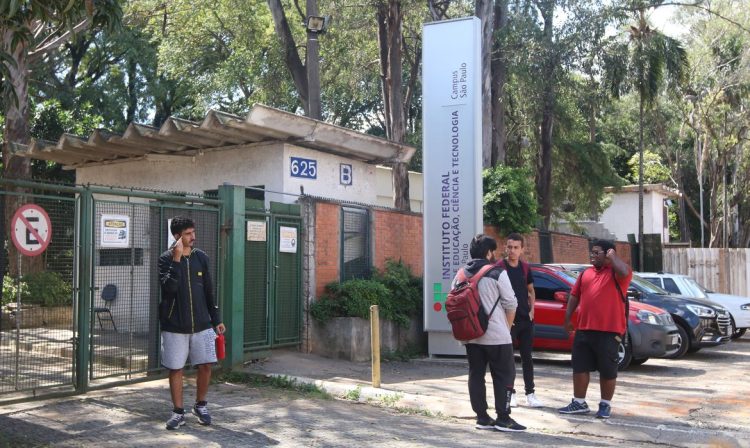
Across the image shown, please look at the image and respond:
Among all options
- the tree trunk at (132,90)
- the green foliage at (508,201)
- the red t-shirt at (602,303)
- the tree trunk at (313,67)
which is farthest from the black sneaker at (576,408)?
the tree trunk at (132,90)

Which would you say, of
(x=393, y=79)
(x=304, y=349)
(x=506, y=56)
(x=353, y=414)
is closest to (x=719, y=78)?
(x=506, y=56)

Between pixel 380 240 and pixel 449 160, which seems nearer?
pixel 449 160

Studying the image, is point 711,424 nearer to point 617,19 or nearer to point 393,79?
point 393,79

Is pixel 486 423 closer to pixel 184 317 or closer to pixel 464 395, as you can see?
pixel 464 395

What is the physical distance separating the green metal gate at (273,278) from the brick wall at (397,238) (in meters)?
2.13

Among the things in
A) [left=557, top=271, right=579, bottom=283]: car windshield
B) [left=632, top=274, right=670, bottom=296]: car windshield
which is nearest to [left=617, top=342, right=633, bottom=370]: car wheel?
[left=557, top=271, right=579, bottom=283]: car windshield

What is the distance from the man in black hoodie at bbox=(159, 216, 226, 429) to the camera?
22.9ft

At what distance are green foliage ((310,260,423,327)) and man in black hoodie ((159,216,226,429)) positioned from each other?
4.91m

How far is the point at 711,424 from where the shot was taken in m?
7.88

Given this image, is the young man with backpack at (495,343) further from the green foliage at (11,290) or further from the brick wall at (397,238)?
the brick wall at (397,238)

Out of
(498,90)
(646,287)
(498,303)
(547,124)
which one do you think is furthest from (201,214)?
(547,124)

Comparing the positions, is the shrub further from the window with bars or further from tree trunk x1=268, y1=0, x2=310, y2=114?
tree trunk x1=268, y1=0, x2=310, y2=114

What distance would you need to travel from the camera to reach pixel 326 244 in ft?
41.3

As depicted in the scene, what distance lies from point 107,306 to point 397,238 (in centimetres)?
663
